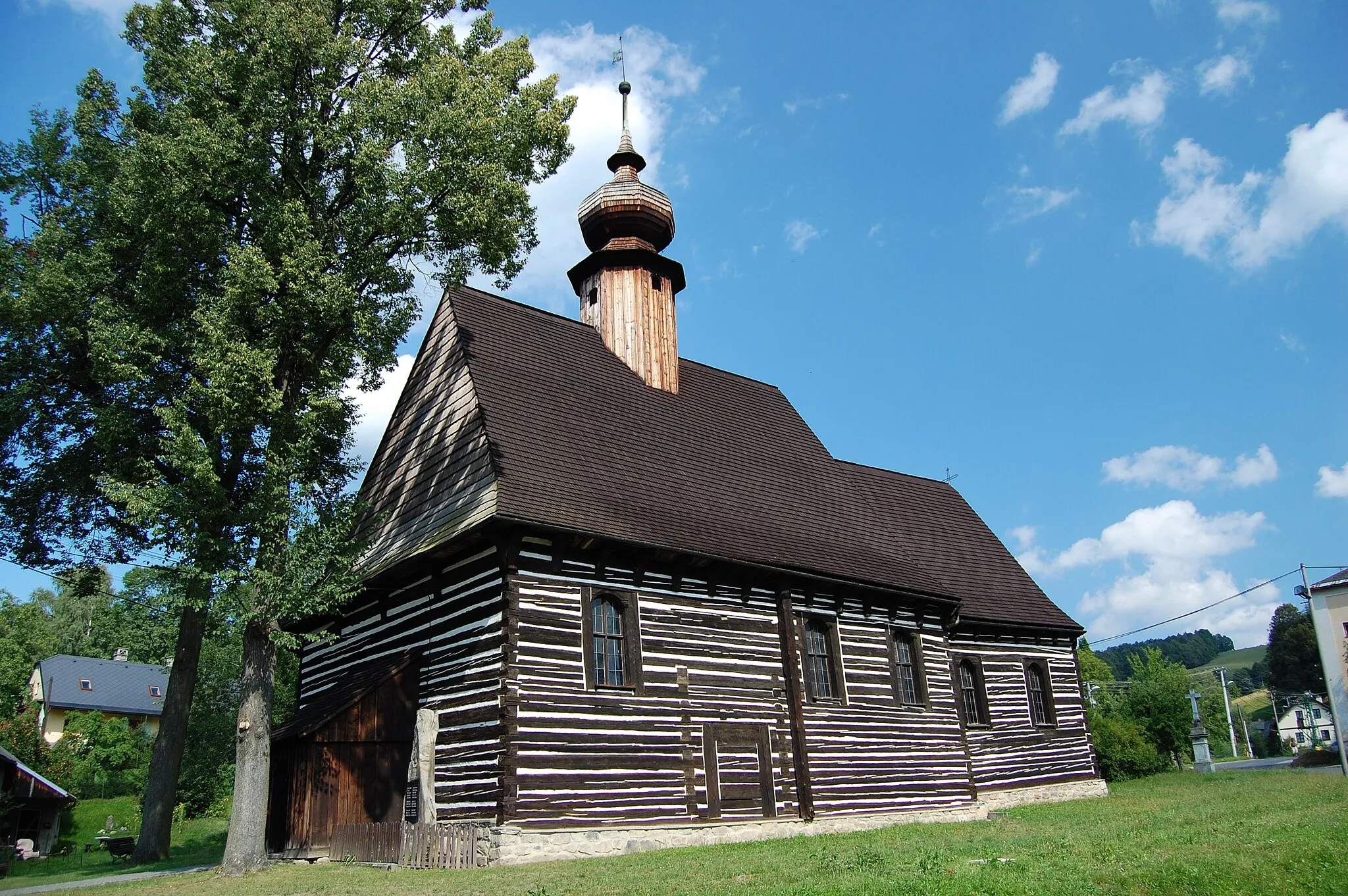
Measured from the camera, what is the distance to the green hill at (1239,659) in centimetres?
17112

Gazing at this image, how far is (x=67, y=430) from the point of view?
2059cm

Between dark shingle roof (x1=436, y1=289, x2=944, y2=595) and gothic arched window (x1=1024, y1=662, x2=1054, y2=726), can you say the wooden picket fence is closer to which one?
dark shingle roof (x1=436, y1=289, x2=944, y2=595)

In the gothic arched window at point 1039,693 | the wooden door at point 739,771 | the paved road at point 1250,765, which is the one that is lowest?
the paved road at point 1250,765

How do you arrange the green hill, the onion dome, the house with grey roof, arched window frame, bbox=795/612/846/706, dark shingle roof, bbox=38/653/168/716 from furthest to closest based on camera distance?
the green hill
dark shingle roof, bbox=38/653/168/716
the house with grey roof
the onion dome
arched window frame, bbox=795/612/846/706

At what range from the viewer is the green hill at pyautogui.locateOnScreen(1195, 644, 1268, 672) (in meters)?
171

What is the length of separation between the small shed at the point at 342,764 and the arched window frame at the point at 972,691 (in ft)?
47.4

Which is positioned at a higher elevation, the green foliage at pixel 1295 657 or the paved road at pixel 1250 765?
the green foliage at pixel 1295 657

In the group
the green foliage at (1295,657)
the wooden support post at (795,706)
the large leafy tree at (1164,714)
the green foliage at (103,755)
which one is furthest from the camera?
the green foliage at (1295,657)

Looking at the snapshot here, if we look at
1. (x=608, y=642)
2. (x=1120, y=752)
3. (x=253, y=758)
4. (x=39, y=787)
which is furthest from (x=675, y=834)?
(x=39, y=787)

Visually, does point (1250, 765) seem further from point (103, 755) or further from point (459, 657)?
point (103, 755)

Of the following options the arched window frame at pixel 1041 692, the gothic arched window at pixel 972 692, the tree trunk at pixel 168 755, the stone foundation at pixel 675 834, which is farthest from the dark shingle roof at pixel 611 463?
the tree trunk at pixel 168 755

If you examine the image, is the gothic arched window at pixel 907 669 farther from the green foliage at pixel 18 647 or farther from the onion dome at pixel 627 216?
the green foliage at pixel 18 647

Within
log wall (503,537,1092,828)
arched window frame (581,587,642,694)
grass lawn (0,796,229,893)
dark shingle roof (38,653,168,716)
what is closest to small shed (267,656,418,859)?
log wall (503,537,1092,828)

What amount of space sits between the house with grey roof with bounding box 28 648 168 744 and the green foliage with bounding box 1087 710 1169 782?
47.4m
